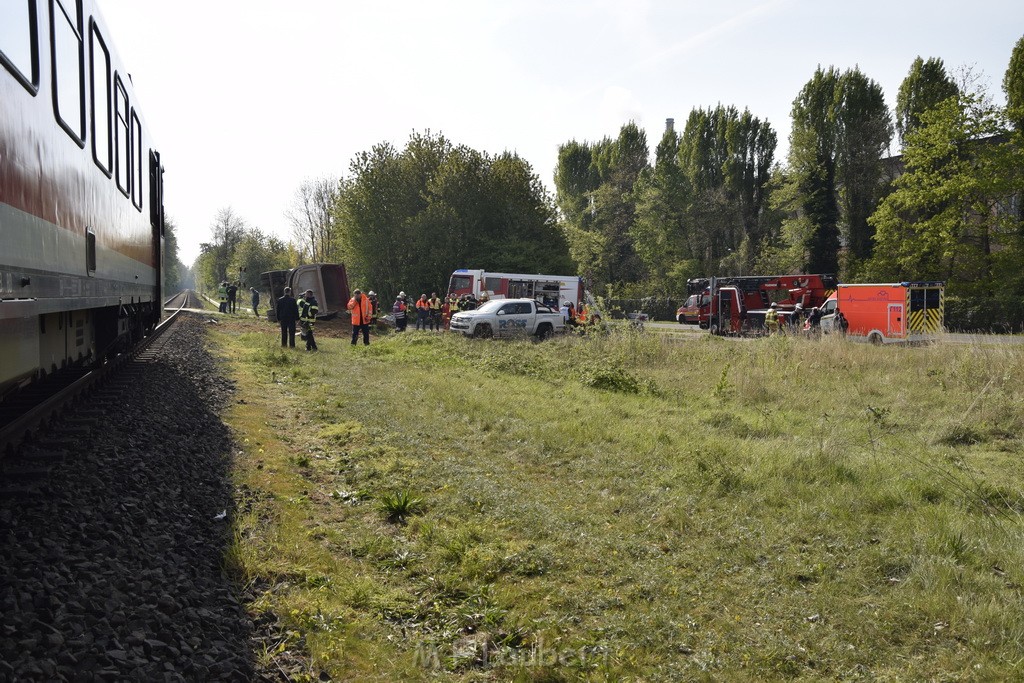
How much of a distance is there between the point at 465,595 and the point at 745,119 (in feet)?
172

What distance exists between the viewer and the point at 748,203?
51.1 m

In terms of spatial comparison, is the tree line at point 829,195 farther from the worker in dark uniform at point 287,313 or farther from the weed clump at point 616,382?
the worker in dark uniform at point 287,313

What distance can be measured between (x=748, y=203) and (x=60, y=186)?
168 ft

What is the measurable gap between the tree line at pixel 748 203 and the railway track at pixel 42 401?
3087 cm

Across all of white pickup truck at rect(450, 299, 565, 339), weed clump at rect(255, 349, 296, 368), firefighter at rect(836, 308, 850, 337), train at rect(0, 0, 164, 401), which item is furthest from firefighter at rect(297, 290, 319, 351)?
firefighter at rect(836, 308, 850, 337)

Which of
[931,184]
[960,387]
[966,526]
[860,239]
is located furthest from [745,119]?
[966,526]

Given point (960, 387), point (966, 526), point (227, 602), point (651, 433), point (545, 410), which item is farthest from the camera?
point (960, 387)

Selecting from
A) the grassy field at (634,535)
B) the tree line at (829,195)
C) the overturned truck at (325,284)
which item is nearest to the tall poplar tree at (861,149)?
the tree line at (829,195)

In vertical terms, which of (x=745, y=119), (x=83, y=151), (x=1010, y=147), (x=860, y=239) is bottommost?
(x=83, y=151)

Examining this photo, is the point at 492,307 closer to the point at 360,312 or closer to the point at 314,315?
the point at 360,312

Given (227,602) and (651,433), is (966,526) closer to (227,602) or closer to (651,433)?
(651,433)

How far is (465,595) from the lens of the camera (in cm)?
439

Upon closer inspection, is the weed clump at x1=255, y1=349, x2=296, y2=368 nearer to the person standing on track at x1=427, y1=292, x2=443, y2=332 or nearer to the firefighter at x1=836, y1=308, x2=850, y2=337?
the person standing on track at x1=427, y1=292, x2=443, y2=332

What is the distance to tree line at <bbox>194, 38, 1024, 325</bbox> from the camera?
33156 millimetres
